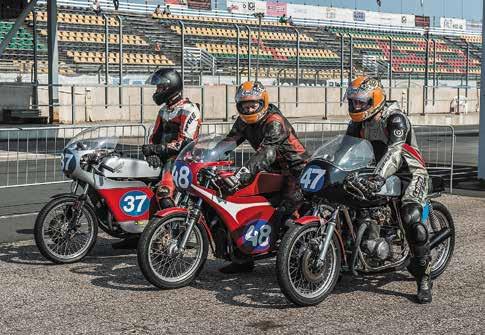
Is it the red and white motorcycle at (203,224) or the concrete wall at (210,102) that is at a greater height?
the concrete wall at (210,102)

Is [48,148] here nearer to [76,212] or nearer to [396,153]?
[76,212]

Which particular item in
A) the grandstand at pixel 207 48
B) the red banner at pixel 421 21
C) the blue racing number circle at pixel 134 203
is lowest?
the blue racing number circle at pixel 134 203

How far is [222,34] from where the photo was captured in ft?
136

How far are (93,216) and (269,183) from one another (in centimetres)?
186

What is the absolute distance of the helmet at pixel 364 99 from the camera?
629 centimetres

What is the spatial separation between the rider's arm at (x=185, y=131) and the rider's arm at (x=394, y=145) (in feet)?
7.25

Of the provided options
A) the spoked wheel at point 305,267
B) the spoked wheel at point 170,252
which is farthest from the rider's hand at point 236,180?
the spoked wheel at point 305,267

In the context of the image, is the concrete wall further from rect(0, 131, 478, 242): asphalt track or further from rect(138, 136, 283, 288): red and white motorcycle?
rect(138, 136, 283, 288): red and white motorcycle

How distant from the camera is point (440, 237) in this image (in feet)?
21.4

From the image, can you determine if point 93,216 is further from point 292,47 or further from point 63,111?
point 292,47

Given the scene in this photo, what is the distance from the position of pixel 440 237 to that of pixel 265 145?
162 cm

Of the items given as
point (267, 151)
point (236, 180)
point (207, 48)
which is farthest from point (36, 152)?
point (207, 48)

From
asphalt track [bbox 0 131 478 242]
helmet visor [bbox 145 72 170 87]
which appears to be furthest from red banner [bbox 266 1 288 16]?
helmet visor [bbox 145 72 170 87]

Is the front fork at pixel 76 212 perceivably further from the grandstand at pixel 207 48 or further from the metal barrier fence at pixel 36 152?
the grandstand at pixel 207 48
